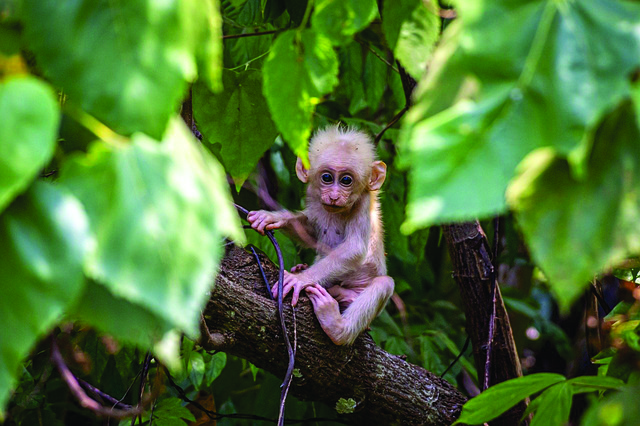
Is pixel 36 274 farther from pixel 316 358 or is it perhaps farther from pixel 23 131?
Answer: pixel 316 358

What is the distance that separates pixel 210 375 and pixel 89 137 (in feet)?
6.99

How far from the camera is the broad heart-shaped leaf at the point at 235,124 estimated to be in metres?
1.72

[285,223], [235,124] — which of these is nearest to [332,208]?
[285,223]

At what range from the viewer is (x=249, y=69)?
1.86 metres

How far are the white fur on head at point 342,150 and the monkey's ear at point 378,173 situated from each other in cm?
2

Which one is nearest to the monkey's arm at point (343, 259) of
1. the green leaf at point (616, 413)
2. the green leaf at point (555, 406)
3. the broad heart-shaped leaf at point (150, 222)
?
the green leaf at point (555, 406)

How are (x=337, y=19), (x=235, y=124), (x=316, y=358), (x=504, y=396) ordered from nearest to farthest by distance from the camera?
(x=337, y=19)
(x=504, y=396)
(x=235, y=124)
(x=316, y=358)

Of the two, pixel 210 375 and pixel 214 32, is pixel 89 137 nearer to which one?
pixel 214 32

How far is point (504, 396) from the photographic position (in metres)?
1.60

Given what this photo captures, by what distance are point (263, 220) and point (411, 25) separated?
1552mm

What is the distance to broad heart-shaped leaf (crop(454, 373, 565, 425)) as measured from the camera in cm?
156

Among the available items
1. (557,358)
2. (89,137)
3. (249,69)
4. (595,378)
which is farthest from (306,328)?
(557,358)

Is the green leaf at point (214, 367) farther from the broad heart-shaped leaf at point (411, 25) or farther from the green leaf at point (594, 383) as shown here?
the broad heart-shaped leaf at point (411, 25)

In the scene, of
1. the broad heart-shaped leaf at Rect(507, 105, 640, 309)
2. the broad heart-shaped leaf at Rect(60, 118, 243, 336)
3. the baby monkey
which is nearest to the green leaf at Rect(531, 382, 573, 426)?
the broad heart-shaped leaf at Rect(507, 105, 640, 309)
